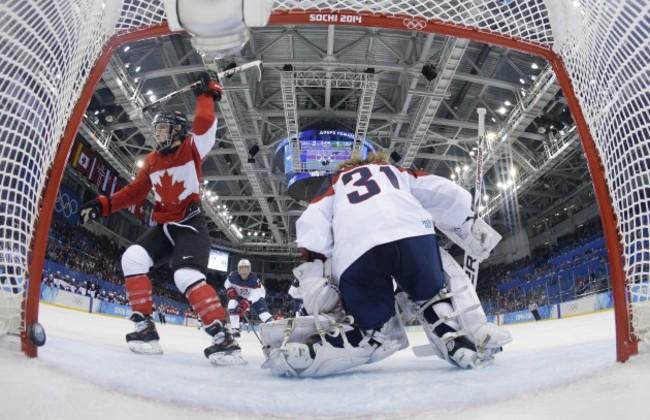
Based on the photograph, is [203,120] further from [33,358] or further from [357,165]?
[33,358]

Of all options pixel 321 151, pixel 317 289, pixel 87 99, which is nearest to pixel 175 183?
pixel 87 99

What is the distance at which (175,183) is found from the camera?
2611 mm

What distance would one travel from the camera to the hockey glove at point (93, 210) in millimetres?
2604

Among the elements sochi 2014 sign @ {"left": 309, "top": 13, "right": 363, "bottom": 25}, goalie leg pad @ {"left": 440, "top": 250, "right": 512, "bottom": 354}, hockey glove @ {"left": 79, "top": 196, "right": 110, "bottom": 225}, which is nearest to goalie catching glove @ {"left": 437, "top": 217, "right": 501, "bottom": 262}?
goalie leg pad @ {"left": 440, "top": 250, "right": 512, "bottom": 354}

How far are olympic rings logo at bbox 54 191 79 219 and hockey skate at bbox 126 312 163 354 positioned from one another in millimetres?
12219

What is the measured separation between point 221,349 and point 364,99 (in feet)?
29.1

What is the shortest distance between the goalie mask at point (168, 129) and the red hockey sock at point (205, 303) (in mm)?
851

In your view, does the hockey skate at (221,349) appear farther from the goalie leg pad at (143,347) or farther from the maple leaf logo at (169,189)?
the maple leaf logo at (169,189)

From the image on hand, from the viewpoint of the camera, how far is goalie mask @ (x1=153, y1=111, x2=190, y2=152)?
103 inches

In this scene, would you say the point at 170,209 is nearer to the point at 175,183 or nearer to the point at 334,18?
the point at 175,183

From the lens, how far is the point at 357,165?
7.63 feet

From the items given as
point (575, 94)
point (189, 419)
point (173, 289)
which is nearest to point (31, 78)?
point (189, 419)

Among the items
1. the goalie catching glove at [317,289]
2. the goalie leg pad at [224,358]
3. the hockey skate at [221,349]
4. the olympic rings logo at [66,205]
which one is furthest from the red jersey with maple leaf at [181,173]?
the olympic rings logo at [66,205]

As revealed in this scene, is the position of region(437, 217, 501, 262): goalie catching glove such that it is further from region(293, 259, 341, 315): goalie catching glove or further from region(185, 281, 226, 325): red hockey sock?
region(185, 281, 226, 325): red hockey sock
